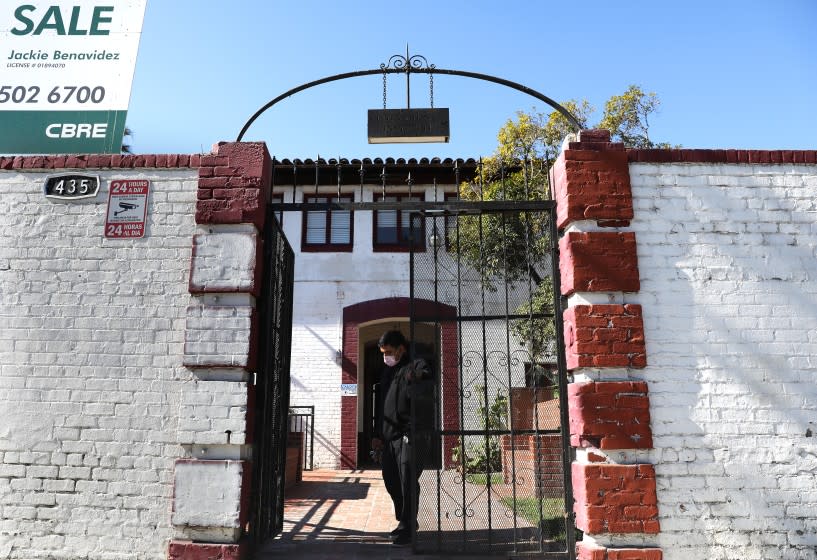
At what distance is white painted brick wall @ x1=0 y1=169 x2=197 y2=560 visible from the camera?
4.16 m

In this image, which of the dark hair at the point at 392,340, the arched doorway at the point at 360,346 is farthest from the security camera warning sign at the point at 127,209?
the arched doorway at the point at 360,346

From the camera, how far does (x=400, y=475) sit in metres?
5.29

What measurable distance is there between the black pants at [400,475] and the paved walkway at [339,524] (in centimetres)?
21

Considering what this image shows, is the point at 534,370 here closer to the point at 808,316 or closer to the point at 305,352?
the point at 808,316

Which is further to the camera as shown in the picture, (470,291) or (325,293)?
(325,293)

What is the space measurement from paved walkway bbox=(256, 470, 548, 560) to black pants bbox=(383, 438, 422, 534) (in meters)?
0.21

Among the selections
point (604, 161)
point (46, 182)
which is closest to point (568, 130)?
point (604, 161)

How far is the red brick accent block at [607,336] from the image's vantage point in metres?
4.12

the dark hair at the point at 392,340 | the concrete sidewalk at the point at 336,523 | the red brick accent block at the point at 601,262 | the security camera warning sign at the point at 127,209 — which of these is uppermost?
the security camera warning sign at the point at 127,209

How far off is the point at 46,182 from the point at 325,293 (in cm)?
787

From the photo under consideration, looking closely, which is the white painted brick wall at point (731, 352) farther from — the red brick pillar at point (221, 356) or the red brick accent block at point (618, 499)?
the red brick pillar at point (221, 356)

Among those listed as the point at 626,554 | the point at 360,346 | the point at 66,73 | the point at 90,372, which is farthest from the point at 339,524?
the point at 360,346

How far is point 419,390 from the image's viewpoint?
5.16 m

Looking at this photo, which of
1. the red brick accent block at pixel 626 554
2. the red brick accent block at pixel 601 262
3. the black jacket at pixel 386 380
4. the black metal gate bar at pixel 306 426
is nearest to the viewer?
the red brick accent block at pixel 626 554
